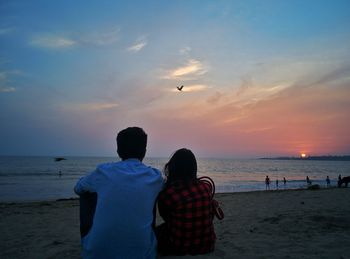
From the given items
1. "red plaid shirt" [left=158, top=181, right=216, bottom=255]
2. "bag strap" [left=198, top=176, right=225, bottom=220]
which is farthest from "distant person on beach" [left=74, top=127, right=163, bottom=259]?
"bag strap" [left=198, top=176, right=225, bottom=220]

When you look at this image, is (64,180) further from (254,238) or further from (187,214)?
(187,214)

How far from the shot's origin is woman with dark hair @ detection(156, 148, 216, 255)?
3.45 meters

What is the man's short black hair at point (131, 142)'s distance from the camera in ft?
10.8

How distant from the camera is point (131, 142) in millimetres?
3287

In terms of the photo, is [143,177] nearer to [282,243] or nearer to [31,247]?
[282,243]

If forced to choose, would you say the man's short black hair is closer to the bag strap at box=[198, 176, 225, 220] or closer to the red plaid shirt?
the red plaid shirt

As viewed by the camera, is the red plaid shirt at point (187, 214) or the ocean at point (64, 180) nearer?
the red plaid shirt at point (187, 214)

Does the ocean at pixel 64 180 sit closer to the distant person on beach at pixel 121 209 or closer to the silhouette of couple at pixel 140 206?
the silhouette of couple at pixel 140 206

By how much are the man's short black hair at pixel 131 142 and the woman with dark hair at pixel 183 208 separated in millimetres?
435

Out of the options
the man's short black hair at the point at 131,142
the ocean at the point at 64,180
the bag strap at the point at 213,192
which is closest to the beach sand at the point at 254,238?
the bag strap at the point at 213,192

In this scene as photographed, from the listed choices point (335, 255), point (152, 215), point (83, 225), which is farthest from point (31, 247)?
point (335, 255)

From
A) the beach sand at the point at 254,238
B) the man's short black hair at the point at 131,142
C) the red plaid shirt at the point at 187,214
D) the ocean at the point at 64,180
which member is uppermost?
the man's short black hair at the point at 131,142

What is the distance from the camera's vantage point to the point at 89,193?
127 inches

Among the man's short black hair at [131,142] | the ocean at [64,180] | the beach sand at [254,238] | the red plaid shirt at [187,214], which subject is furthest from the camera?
the ocean at [64,180]
